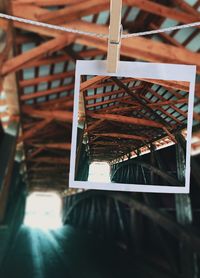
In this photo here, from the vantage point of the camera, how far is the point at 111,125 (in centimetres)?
158

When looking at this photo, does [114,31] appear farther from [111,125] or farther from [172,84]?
[111,125]

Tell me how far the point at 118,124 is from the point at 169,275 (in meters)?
6.01

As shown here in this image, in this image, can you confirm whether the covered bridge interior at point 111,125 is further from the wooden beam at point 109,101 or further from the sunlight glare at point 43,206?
the sunlight glare at point 43,206

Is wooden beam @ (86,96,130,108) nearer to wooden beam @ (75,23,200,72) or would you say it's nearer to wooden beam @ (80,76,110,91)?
wooden beam @ (80,76,110,91)

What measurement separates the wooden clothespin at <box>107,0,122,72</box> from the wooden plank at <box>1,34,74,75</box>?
2.80 m

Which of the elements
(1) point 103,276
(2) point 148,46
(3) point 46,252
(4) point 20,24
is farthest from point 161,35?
(3) point 46,252

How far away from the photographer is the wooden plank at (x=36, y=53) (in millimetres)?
4027

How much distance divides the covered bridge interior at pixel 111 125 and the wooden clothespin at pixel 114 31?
7.2 inches

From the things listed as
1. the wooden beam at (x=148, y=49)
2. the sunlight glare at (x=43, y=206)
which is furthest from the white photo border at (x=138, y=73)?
the sunlight glare at (x=43, y=206)

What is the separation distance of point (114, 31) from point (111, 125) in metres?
0.46

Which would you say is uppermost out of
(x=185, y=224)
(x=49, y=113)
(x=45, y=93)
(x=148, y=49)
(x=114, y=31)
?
(x=45, y=93)

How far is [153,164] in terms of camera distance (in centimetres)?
161

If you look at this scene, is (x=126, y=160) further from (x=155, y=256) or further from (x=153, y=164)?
(x=155, y=256)

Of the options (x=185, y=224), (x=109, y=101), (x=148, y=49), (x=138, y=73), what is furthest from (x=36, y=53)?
(x=185, y=224)
